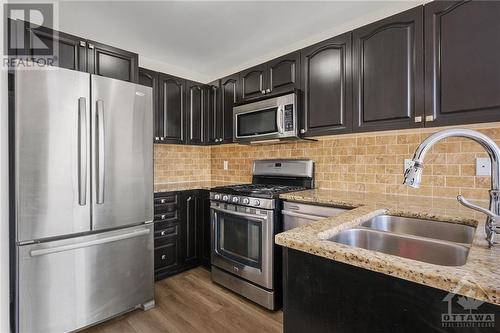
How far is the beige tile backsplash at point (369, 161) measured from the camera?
5.69 feet

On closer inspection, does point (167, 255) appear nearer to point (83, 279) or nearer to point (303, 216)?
point (83, 279)

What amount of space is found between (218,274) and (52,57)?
2269mm

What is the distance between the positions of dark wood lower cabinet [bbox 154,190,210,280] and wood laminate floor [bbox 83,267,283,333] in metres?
0.29

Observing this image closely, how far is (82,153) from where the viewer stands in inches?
67.9

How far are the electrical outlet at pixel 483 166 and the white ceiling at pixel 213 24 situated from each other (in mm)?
1181

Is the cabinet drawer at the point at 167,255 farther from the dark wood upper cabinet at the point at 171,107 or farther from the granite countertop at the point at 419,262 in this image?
the granite countertop at the point at 419,262

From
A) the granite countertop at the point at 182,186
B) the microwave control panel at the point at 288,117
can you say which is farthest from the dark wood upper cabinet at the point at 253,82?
the granite countertop at the point at 182,186

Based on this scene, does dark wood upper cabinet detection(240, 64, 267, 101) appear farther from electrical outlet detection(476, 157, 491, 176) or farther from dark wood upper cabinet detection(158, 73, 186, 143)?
electrical outlet detection(476, 157, 491, 176)

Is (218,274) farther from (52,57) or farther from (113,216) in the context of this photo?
(52,57)

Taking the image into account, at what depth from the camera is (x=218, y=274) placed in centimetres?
249

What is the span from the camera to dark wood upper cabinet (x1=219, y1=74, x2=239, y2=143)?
2.84 m

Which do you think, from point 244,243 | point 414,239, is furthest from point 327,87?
point 244,243

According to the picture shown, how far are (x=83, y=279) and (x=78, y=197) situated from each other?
1.87 feet

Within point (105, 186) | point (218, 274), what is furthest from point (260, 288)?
point (105, 186)
